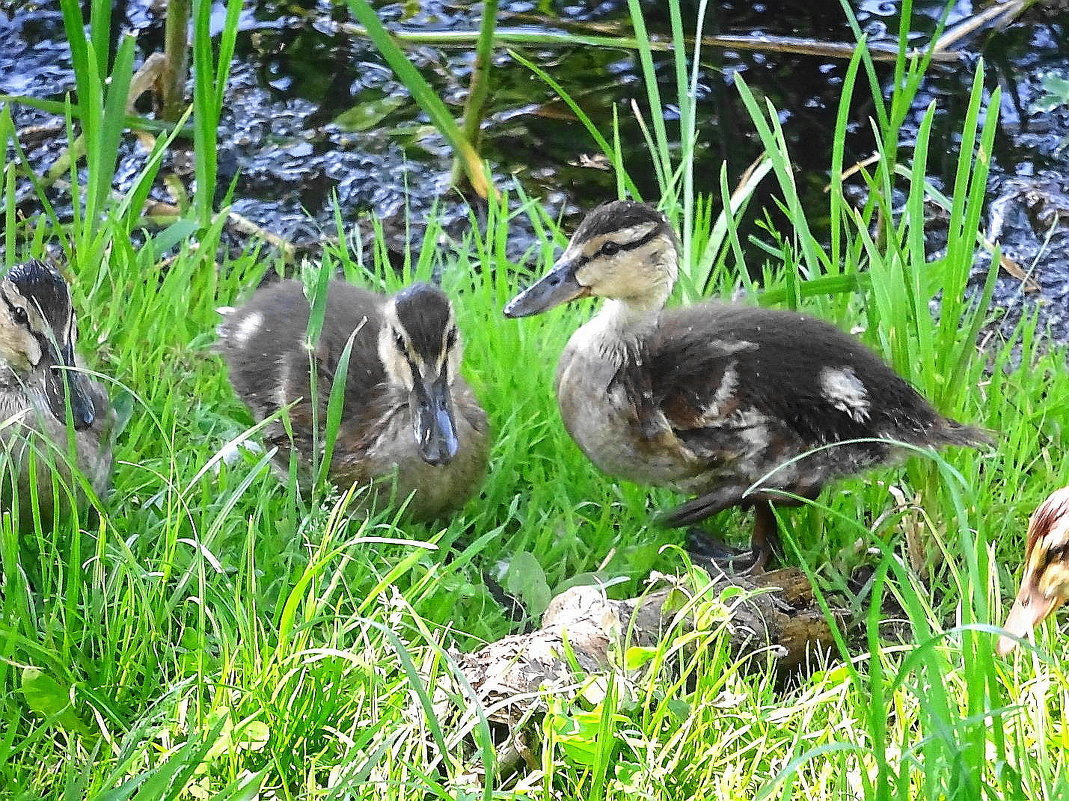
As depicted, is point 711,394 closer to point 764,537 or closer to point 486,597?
point 764,537

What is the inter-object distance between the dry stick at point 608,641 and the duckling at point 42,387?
0.91m

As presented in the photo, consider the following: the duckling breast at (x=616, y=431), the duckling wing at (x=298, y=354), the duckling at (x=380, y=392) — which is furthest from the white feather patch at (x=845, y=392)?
the duckling wing at (x=298, y=354)

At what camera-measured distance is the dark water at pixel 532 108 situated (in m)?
4.92

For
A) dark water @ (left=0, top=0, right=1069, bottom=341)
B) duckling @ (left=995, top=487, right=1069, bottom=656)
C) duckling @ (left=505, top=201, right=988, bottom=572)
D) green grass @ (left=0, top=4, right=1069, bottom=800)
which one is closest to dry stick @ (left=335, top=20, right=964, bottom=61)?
dark water @ (left=0, top=0, right=1069, bottom=341)

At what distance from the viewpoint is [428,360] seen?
2.90m

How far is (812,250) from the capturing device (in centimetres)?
323

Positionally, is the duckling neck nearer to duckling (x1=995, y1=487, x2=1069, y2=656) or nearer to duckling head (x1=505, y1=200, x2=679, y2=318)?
duckling head (x1=505, y1=200, x2=679, y2=318)

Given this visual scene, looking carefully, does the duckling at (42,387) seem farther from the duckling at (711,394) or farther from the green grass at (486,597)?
the duckling at (711,394)

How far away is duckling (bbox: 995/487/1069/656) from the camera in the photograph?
2404 millimetres

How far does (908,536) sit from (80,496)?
1.81 metres

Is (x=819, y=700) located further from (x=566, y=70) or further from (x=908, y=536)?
(x=566, y=70)

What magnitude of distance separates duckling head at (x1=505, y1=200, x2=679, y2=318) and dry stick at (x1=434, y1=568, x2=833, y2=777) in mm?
804

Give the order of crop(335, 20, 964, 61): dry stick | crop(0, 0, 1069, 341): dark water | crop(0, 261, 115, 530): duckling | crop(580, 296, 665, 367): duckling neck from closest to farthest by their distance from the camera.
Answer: crop(0, 261, 115, 530): duckling < crop(580, 296, 665, 367): duckling neck < crop(0, 0, 1069, 341): dark water < crop(335, 20, 964, 61): dry stick

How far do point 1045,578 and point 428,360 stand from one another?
1.33 m
